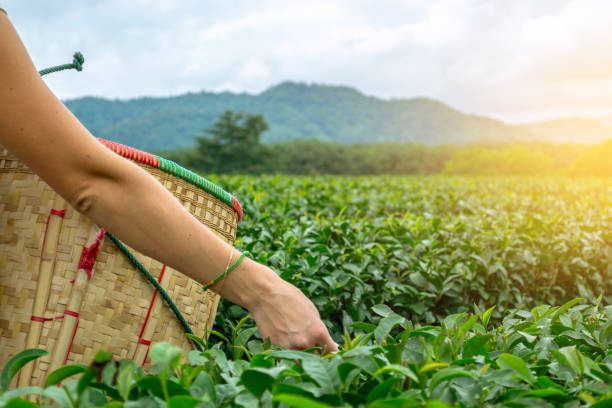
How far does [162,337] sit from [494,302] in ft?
7.15

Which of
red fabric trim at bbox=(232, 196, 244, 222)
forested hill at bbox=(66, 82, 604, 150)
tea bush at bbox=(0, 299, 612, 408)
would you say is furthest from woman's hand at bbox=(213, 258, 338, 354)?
forested hill at bbox=(66, 82, 604, 150)

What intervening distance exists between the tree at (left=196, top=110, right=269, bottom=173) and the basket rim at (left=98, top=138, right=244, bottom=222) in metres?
46.1

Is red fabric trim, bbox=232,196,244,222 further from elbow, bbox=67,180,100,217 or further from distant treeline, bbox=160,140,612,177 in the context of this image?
distant treeline, bbox=160,140,612,177

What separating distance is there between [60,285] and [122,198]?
0.39 m

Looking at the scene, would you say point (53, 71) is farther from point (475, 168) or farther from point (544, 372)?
point (475, 168)

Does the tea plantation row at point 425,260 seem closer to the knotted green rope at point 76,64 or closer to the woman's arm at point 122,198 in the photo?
the woman's arm at point 122,198

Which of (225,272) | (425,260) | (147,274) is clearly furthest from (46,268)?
(425,260)

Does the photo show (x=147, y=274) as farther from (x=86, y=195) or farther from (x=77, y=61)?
(x=77, y=61)

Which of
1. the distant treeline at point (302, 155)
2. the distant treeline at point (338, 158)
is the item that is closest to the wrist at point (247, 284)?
the distant treeline at point (338, 158)

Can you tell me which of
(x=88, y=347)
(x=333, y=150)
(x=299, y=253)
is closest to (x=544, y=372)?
(x=88, y=347)

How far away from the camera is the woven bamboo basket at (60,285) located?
1303 millimetres

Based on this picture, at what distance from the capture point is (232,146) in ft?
161

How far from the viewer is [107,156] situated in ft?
3.59

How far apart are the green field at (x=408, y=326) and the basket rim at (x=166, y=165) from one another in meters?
0.44
